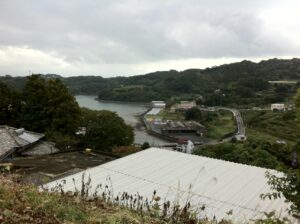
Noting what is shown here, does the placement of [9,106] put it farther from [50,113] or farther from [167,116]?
[167,116]

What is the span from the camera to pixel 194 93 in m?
129

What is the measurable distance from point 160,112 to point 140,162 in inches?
3178

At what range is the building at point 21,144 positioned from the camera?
16.8 meters

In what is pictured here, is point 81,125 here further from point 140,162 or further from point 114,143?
point 140,162

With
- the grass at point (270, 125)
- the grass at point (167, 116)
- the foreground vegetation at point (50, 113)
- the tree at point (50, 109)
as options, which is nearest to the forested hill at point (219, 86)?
the grass at point (167, 116)

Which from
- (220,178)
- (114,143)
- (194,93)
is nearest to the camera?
(220,178)

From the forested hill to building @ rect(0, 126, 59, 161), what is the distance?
71.0 metres

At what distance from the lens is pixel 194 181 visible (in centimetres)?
874

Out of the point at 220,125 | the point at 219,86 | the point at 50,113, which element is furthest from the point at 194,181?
the point at 219,86

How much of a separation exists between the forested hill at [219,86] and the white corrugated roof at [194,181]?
8170 cm

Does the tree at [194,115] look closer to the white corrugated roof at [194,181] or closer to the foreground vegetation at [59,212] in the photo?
the white corrugated roof at [194,181]

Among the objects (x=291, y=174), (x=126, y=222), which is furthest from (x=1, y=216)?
(x=291, y=174)

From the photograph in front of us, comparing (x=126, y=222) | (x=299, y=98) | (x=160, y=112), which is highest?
(x=299, y=98)

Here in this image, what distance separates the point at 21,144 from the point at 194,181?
11922 mm
